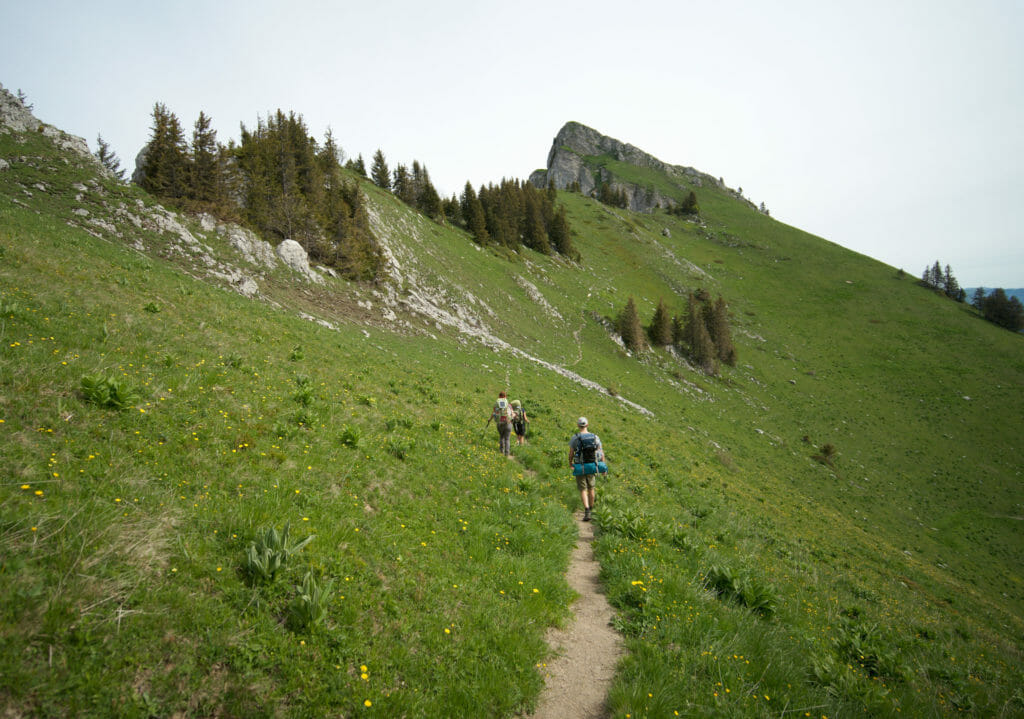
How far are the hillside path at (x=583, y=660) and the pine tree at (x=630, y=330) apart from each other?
4663 centimetres

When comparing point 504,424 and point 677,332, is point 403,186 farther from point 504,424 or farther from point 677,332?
point 504,424

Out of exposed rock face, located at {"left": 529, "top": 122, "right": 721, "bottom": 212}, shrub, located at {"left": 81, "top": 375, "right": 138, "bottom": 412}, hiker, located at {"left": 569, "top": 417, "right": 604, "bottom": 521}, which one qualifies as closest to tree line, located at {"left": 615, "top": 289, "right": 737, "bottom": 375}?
hiker, located at {"left": 569, "top": 417, "right": 604, "bottom": 521}

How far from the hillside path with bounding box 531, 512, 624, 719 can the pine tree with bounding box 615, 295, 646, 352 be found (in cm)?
4663

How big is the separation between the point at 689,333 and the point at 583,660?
58.6m

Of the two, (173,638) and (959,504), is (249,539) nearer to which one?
(173,638)

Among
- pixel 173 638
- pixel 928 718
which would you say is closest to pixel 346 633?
pixel 173 638

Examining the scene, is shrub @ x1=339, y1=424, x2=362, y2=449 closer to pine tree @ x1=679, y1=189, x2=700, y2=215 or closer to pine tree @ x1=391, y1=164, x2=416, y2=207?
pine tree @ x1=391, y1=164, x2=416, y2=207

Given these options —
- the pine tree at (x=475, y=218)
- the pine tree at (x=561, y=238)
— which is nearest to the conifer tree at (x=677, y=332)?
the pine tree at (x=561, y=238)

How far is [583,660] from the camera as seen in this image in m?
5.89

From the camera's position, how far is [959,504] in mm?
37688

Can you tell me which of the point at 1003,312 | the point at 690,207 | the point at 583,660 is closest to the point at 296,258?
the point at 583,660

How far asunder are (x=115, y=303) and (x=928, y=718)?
19.8 m

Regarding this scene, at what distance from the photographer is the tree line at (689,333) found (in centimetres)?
5278

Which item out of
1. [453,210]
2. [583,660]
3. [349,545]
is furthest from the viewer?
[453,210]
